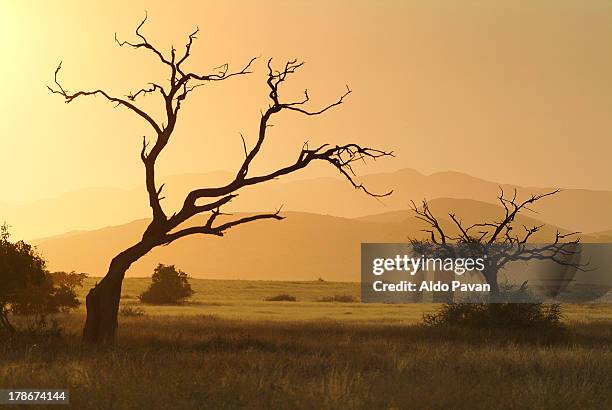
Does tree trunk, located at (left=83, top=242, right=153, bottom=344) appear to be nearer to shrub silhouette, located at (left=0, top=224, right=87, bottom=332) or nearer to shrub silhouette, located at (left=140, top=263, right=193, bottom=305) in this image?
shrub silhouette, located at (left=0, top=224, right=87, bottom=332)

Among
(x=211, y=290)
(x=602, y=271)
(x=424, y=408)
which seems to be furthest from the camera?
(x=602, y=271)

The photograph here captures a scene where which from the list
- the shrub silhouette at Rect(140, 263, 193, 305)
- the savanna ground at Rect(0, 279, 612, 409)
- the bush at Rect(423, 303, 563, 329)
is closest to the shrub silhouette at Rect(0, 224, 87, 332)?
the savanna ground at Rect(0, 279, 612, 409)

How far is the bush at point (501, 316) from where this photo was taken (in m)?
33.2

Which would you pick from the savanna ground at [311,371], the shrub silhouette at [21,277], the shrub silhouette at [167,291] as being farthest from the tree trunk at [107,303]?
the shrub silhouette at [167,291]

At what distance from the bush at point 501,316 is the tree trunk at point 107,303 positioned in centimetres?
1211

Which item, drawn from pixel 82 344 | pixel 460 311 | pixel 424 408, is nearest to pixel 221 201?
pixel 82 344

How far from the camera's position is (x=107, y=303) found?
26.4 meters

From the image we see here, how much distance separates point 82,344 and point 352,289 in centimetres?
8865

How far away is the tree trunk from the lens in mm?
26219

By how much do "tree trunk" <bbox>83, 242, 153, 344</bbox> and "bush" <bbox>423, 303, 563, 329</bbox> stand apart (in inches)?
477

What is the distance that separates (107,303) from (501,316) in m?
13.4

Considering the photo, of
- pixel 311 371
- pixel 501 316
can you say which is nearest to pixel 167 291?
pixel 501 316

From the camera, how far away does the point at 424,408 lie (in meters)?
14.7

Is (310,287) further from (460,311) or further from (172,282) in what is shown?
(460,311)
